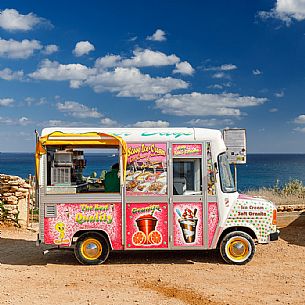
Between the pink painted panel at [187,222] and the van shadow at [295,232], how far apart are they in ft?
12.5

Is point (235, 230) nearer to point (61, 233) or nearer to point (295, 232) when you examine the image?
point (61, 233)

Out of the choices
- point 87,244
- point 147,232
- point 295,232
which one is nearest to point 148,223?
point 147,232

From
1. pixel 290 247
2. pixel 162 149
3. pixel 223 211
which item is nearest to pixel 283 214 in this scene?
pixel 290 247

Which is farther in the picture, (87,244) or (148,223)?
(87,244)

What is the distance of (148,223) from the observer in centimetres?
991

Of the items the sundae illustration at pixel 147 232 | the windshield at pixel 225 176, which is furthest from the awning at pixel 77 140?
the windshield at pixel 225 176

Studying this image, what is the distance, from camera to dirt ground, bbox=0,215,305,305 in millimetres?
7801

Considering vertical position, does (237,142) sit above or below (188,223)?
above

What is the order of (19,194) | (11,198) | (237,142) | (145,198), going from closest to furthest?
(145,198) < (237,142) < (11,198) < (19,194)

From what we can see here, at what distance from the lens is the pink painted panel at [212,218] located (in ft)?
32.5

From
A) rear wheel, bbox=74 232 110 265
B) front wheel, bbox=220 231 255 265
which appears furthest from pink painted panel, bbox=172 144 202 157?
rear wheel, bbox=74 232 110 265

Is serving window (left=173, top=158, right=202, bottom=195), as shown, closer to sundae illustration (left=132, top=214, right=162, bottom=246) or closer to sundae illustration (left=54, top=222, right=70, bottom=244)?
sundae illustration (left=132, top=214, right=162, bottom=246)

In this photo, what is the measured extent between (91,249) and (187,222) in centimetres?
212

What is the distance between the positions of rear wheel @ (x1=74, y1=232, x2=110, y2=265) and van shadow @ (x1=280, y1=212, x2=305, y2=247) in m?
5.34
